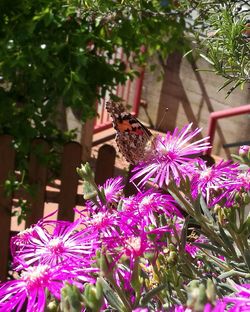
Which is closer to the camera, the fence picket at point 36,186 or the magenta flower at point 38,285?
the magenta flower at point 38,285

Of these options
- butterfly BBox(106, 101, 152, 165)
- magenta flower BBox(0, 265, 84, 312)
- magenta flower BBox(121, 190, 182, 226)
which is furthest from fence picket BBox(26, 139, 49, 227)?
magenta flower BBox(0, 265, 84, 312)

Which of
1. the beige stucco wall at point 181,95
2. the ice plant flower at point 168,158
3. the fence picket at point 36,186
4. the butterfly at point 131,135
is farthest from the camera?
the beige stucco wall at point 181,95

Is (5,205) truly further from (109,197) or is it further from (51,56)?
(109,197)

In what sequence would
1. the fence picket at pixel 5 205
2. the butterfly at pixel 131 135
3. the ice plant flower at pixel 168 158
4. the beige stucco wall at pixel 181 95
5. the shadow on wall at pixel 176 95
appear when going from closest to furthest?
1. the ice plant flower at pixel 168 158
2. the butterfly at pixel 131 135
3. the fence picket at pixel 5 205
4. the beige stucco wall at pixel 181 95
5. the shadow on wall at pixel 176 95

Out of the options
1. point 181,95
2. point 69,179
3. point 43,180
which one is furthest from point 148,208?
point 181,95

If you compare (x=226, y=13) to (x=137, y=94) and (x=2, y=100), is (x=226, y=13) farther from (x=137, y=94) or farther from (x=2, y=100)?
(x=137, y=94)

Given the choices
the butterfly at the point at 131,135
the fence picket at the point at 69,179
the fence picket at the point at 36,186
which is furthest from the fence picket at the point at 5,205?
the butterfly at the point at 131,135

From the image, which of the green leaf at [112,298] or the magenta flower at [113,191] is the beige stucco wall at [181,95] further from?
the green leaf at [112,298]
